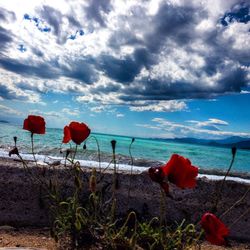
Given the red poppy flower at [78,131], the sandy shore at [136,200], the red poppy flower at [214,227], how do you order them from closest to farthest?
1. the red poppy flower at [214,227]
2. the red poppy flower at [78,131]
3. the sandy shore at [136,200]

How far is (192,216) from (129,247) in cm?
85

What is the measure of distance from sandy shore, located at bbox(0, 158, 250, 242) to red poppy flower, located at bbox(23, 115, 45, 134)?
1.89 ft

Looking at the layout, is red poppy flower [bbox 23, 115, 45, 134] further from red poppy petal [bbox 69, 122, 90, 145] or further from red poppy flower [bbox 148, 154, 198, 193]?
red poppy flower [bbox 148, 154, 198, 193]

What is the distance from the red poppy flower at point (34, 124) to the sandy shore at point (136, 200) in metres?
0.58

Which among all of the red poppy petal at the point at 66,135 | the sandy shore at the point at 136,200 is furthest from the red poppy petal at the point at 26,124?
the sandy shore at the point at 136,200

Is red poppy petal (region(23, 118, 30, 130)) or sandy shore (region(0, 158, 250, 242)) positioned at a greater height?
red poppy petal (region(23, 118, 30, 130))

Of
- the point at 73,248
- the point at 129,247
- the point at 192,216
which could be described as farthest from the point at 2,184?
the point at 192,216

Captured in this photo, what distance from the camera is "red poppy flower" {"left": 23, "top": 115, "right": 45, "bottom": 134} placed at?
193cm

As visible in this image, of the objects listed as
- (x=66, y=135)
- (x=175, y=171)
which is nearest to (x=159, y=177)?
(x=175, y=171)

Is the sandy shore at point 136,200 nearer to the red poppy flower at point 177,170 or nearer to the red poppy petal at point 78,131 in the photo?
the red poppy petal at point 78,131

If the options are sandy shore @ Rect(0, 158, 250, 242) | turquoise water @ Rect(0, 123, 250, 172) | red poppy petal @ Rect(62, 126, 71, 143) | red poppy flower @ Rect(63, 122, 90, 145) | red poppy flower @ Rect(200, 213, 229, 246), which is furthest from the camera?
turquoise water @ Rect(0, 123, 250, 172)

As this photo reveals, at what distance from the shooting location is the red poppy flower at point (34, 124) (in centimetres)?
193

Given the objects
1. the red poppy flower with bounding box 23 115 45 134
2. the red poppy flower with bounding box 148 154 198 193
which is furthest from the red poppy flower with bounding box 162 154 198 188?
the red poppy flower with bounding box 23 115 45 134

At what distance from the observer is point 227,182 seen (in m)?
2.47
